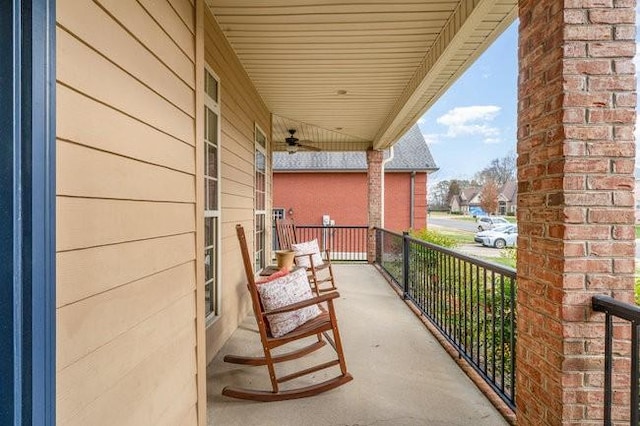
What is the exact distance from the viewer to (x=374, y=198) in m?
7.85

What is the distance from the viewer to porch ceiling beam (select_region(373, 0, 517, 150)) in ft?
8.26

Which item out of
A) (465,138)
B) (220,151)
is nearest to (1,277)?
(220,151)

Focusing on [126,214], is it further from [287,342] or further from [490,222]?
[490,222]

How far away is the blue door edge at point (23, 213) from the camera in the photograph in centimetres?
80

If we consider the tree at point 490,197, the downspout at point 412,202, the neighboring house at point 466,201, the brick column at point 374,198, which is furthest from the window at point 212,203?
the neighboring house at point 466,201

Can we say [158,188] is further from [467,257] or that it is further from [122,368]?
[467,257]

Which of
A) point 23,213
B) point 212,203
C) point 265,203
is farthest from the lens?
point 265,203

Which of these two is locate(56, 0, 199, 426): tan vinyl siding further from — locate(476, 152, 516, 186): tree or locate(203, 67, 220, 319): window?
locate(476, 152, 516, 186): tree

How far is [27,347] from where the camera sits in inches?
32.1

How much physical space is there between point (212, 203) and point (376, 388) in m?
1.84

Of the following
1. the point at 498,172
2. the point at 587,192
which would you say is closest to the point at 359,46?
the point at 587,192

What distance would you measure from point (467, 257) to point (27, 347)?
8.57 ft

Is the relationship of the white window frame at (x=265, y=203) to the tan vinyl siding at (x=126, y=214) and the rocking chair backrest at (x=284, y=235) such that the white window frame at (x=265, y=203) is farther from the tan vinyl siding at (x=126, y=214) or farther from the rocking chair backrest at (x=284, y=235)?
the tan vinyl siding at (x=126, y=214)

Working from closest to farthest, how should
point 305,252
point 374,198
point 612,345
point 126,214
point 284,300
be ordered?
point 126,214 → point 612,345 → point 284,300 → point 305,252 → point 374,198
